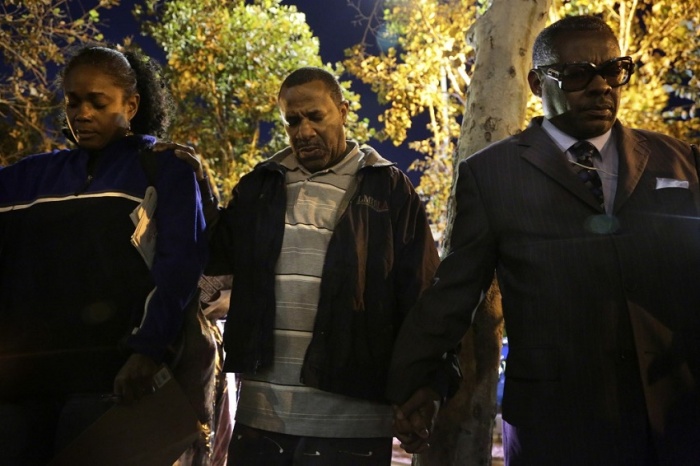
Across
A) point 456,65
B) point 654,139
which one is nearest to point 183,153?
point 654,139

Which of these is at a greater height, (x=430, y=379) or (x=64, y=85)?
(x=64, y=85)

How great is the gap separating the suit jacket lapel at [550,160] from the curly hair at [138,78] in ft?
5.35

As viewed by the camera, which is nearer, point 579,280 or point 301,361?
point 579,280

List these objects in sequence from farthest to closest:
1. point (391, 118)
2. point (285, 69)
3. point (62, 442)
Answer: point (285, 69) → point (391, 118) → point (62, 442)

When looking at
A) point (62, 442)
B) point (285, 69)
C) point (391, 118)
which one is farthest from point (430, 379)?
point (285, 69)

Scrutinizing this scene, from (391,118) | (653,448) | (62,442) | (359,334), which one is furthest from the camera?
(391,118)

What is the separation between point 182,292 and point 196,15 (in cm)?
1406

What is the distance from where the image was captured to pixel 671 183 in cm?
258

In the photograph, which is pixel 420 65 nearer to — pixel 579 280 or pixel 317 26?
pixel 317 26

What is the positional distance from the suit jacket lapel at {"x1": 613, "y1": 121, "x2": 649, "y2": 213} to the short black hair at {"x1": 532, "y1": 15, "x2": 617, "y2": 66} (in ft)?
1.17

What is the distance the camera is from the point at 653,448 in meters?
2.38

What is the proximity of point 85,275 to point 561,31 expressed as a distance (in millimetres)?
2006

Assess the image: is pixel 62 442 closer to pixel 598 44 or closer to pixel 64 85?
pixel 64 85

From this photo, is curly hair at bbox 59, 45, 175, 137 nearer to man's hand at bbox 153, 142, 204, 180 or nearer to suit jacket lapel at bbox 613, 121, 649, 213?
man's hand at bbox 153, 142, 204, 180
